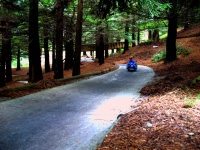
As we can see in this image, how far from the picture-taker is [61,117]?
608cm

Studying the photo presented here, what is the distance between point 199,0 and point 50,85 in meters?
8.02

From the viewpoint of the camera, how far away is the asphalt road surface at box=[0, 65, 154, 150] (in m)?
4.52

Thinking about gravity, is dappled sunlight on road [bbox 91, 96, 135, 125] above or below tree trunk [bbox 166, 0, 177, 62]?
below

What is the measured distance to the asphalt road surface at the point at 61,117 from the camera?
4.52 meters

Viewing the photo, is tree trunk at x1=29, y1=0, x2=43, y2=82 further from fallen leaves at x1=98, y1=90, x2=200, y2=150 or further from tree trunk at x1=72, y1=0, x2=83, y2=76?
fallen leaves at x1=98, y1=90, x2=200, y2=150

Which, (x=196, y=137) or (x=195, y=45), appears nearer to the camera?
(x=196, y=137)

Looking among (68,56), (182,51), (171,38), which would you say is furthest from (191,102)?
(68,56)

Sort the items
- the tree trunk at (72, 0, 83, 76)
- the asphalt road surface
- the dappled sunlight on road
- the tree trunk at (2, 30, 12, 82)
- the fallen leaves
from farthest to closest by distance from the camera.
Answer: the tree trunk at (72, 0, 83, 76)
the tree trunk at (2, 30, 12, 82)
the dappled sunlight on road
the asphalt road surface
the fallen leaves

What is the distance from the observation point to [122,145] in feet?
12.6

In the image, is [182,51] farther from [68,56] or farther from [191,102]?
[191,102]

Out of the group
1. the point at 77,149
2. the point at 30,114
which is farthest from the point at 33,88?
the point at 77,149

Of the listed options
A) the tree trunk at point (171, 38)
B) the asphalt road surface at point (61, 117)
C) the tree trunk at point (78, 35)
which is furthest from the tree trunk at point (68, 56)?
the asphalt road surface at point (61, 117)

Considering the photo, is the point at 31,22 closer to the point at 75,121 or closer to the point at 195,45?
the point at 75,121

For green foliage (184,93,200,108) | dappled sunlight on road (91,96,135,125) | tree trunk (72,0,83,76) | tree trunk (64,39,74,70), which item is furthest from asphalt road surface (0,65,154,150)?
tree trunk (64,39,74,70)
